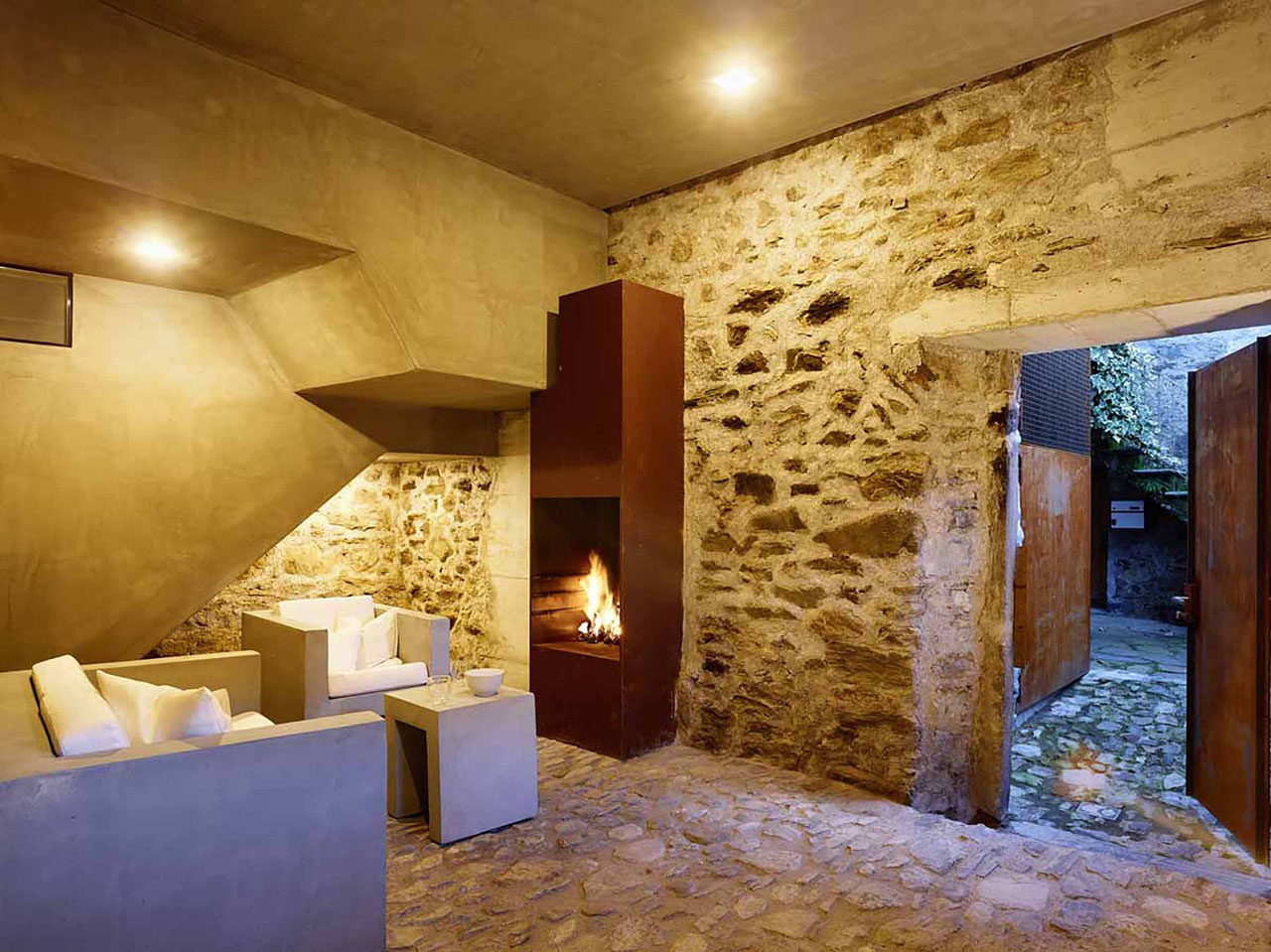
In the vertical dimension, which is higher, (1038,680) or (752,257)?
(752,257)

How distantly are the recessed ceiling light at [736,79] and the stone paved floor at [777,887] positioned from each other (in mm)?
2914

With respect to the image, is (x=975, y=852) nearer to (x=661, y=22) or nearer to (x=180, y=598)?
(x=661, y=22)

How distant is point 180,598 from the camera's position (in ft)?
12.8

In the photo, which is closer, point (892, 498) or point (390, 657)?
point (892, 498)

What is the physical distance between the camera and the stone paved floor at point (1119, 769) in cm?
350

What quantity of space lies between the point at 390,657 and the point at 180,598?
1075mm

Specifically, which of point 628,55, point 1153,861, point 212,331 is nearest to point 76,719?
point 212,331

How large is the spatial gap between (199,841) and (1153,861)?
10.2ft

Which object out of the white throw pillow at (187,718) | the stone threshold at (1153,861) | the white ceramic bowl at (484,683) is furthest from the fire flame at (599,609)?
the white throw pillow at (187,718)

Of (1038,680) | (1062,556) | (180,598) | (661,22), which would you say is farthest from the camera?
(1062,556)

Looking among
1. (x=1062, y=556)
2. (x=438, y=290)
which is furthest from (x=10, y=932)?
(x=1062, y=556)

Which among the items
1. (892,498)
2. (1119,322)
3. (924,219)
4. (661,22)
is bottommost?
(892,498)

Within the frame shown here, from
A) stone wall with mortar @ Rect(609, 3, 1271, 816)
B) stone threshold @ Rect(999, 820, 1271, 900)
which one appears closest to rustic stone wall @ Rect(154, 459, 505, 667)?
stone wall with mortar @ Rect(609, 3, 1271, 816)

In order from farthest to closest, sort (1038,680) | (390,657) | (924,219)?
(1038,680) < (390,657) < (924,219)
